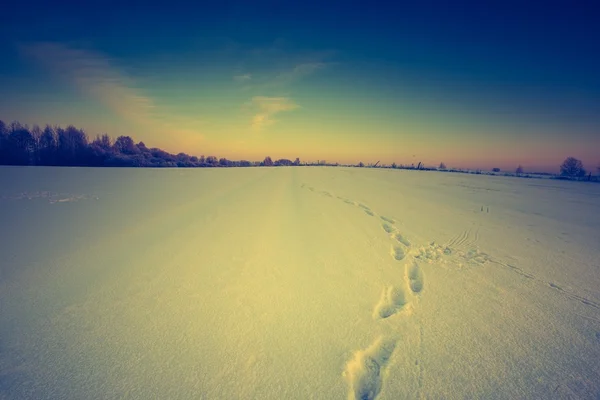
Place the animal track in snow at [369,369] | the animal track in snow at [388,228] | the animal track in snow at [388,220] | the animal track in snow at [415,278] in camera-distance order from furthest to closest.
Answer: the animal track in snow at [388,220]
the animal track in snow at [388,228]
the animal track in snow at [415,278]
the animal track in snow at [369,369]

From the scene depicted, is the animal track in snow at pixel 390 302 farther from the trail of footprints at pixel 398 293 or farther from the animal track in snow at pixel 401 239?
the animal track in snow at pixel 401 239

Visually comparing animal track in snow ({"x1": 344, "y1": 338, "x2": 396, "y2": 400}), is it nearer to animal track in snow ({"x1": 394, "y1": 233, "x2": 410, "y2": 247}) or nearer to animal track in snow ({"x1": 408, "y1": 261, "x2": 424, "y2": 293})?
animal track in snow ({"x1": 408, "y1": 261, "x2": 424, "y2": 293})

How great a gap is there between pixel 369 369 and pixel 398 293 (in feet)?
3.52

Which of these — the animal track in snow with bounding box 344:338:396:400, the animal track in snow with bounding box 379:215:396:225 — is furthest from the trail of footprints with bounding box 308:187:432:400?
the animal track in snow with bounding box 379:215:396:225

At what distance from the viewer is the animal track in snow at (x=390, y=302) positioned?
2139 mm

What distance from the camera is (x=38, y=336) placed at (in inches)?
66.3

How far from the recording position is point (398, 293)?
248 centimetres

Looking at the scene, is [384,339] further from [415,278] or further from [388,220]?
[388,220]

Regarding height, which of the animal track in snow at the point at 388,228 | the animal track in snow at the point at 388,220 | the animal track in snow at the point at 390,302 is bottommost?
the animal track in snow at the point at 390,302

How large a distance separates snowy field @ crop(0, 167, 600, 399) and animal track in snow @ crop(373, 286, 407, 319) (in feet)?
0.06

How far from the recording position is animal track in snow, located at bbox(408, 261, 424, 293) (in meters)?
2.60

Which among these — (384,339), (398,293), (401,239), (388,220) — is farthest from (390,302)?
(388,220)

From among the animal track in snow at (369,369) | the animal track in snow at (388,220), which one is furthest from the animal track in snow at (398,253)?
the animal track in snow at (369,369)

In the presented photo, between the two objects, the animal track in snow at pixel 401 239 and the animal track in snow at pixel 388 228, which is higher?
the animal track in snow at pixel 388 228
